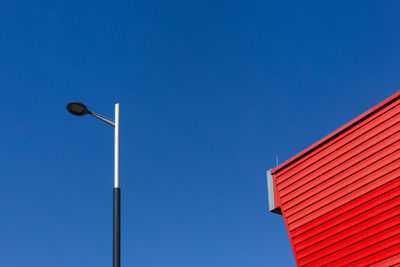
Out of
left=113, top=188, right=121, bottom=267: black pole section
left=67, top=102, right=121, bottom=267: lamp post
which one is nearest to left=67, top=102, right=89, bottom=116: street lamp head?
left=67, top=102, right=121, bottom=267: lamp post

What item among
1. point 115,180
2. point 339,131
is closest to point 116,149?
point 115,180

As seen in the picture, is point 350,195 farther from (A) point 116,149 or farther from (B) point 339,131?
(A) point 116,149

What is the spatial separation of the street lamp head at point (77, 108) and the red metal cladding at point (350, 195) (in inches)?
327

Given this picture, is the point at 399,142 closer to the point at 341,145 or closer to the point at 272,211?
the point at 341,145

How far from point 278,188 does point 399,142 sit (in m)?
4.94

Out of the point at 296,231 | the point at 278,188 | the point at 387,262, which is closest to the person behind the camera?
the point at 387,262

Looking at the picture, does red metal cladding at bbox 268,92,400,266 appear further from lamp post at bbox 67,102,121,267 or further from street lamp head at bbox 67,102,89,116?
street lamp head at bbox 67,102,89,116

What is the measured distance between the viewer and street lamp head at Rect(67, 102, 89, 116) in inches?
380

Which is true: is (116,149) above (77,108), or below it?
below

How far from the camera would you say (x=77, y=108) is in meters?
9.77

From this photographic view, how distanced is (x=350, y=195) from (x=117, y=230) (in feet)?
25.7

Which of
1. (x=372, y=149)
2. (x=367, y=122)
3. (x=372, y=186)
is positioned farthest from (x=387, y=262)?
(x=367, y=122)

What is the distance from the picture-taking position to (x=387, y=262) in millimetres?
12359

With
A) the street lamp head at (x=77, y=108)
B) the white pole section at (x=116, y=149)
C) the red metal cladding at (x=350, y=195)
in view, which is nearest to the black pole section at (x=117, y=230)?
the white pole section at (x=116, y=149)
